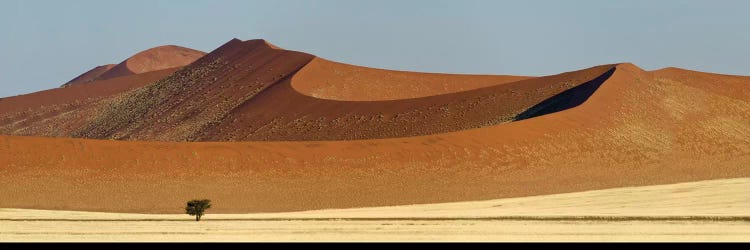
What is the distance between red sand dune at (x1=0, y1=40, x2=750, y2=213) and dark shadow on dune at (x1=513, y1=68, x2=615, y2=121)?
0.47 metres

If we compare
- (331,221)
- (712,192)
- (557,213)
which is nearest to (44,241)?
(331,221)

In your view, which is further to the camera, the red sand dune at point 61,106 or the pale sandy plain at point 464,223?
the red sand dune at point 61,106

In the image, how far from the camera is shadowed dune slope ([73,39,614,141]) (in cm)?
10094

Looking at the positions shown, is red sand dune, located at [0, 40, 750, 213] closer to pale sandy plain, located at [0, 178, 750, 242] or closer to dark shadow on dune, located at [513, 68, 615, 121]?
dark shadow on dune, located at [513, 68, 615, 121]

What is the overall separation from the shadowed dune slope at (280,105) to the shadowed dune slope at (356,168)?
17.6 metres

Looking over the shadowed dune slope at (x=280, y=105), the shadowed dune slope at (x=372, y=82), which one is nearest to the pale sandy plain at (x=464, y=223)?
the shadowed dune slope at (x=280, y=105)

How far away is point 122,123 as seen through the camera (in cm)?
13325

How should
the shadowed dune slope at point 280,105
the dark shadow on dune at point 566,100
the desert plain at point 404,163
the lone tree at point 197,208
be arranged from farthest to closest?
1. the shadowed dune slope at point 280,105
2. the dark shadow on dune at point 566,100
3. the lone tree at point 197,208
4. the desert plain at point 404,163

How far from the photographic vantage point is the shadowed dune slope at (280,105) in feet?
331

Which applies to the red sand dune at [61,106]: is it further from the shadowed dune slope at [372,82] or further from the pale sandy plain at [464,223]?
the pale sandy plain at [464,223]

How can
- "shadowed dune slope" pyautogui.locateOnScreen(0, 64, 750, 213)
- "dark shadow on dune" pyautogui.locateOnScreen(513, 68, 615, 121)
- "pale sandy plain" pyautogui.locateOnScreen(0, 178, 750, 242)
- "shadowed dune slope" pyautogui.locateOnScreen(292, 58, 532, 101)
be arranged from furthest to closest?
"shadowed dune slope" pyautogui.locateOnScreen(292, 58, 532, 101), "dark shadow on dune" pyautogui.locateOnScreen(513, 68, 615, 121), "shadowed dune slope" pyautogui.locateOnScreen(0, 64, 750, 213), "pale sandy plain" pyautogui.locateOnScreen(0, 178, 750, 242)

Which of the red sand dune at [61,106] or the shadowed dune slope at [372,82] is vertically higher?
the red sand dune at [61,106]

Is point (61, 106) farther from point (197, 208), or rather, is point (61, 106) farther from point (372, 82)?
point (197, 208)

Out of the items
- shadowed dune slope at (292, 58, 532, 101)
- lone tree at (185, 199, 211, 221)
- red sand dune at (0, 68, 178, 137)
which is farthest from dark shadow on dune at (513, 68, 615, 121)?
red sand dune at (0, 68, 178, 137)
